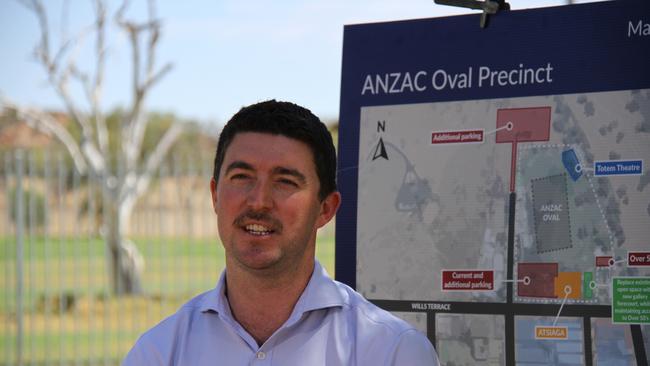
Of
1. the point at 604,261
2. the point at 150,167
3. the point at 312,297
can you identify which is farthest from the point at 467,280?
the point at 150,167

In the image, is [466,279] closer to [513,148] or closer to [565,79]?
[513,148]

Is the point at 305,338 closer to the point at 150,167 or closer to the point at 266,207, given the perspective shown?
the point at 266,207

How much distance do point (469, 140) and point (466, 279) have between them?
431mm

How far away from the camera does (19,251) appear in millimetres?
10438

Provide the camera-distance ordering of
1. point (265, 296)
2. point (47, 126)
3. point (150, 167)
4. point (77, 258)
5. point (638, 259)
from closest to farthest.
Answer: point (265, 296) < point (638, 259) < point (77, 258) < point (150, 167) < point (47, 126)

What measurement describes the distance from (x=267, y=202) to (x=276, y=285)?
23cm

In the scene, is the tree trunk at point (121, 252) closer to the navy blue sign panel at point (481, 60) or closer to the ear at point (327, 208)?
the navy blue sign panel at point (481, 60)

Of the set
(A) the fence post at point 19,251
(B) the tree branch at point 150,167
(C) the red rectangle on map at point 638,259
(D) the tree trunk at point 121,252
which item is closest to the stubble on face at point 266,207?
(C) the red rectangle on map at point 638,259

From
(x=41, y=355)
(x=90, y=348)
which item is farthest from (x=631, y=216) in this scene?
(x=41, y=355)

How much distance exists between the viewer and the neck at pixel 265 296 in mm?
2480

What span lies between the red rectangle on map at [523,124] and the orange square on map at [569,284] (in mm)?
413

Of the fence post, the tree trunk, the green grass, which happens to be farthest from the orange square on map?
the tree trunk

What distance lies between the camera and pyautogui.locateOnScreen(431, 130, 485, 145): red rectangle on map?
3.00 meters

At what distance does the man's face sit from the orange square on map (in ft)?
2.64
